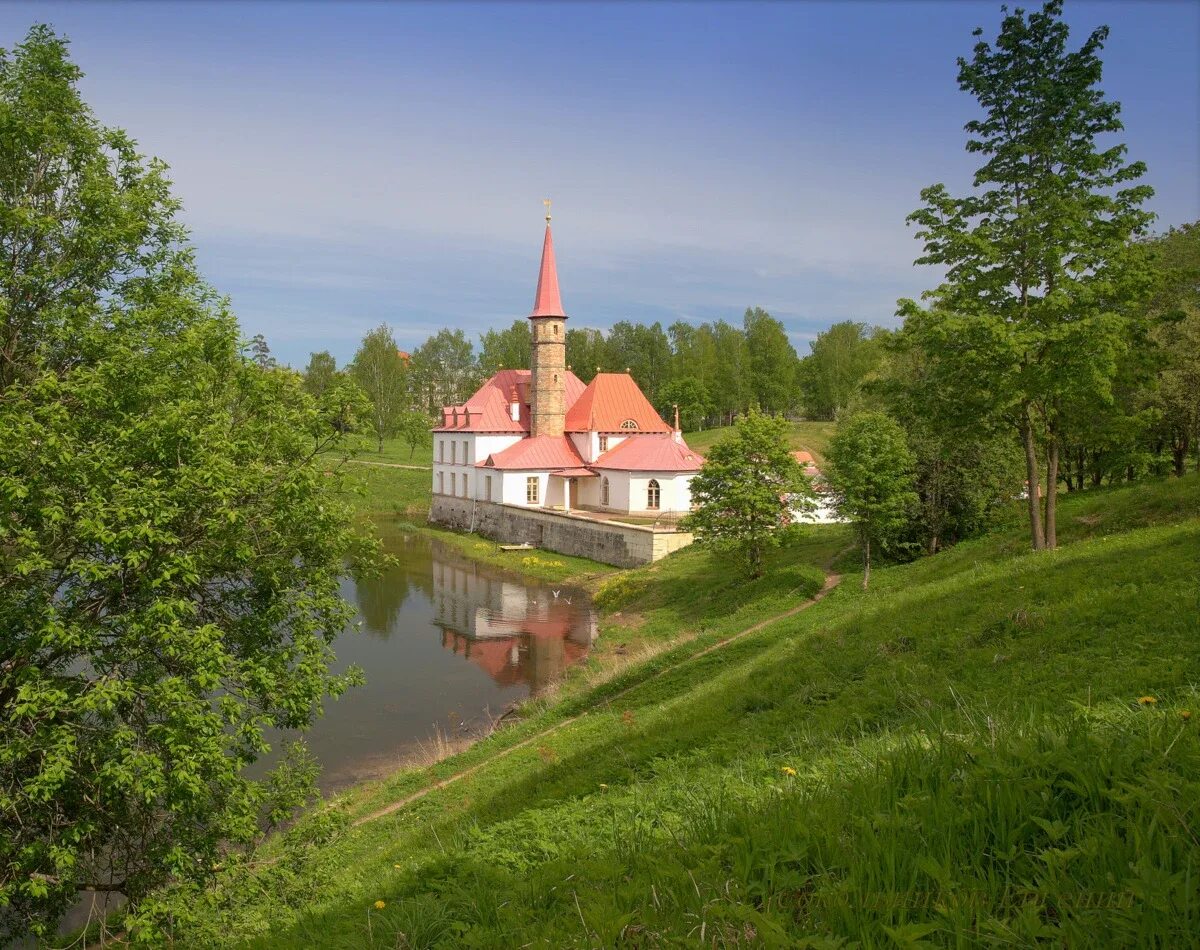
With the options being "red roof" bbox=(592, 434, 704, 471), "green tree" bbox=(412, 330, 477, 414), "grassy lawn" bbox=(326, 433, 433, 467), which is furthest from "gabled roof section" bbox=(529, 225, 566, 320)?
"green tree" bbox=(412, 330, 477, 414)

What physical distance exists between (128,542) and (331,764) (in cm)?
1049

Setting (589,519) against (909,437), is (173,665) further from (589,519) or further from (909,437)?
(589,519)

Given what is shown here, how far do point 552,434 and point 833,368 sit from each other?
3746cm

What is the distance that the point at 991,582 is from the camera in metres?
12.1

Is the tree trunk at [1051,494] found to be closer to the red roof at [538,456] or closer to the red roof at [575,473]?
the red roof at [575,473]

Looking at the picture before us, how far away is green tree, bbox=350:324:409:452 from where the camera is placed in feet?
249

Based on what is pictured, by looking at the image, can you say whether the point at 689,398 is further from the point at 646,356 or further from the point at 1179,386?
the point at 1179,386

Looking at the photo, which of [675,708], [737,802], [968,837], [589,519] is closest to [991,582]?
[675,708]

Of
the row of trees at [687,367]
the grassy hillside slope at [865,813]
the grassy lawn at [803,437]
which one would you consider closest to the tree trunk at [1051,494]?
the grassy hillside slope at [865,813]

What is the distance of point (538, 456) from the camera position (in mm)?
46875

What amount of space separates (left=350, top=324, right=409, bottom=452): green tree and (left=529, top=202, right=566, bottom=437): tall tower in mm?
29971

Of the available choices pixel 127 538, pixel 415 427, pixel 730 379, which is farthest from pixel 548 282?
pixel 127 538

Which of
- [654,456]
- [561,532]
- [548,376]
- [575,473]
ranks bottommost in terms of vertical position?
[561,532]

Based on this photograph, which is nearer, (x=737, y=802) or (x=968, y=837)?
(x=968, y=837)
